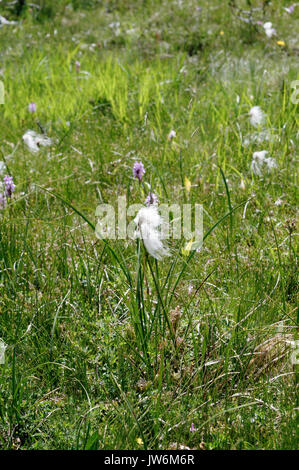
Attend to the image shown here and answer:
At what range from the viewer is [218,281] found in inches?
95.3

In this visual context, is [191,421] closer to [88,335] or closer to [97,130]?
[88,335]

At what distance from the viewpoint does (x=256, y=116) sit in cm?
389

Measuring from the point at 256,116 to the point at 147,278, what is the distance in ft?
6.51

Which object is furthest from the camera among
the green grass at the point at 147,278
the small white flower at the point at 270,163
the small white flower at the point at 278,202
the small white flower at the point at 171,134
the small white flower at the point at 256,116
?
the small white flower at the point at 256,116

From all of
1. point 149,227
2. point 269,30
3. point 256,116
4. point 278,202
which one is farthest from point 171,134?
point 269,30

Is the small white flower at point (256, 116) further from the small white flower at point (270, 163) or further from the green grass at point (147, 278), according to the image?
the small white flower at point (270, 163)

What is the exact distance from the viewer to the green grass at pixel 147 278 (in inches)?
70.7

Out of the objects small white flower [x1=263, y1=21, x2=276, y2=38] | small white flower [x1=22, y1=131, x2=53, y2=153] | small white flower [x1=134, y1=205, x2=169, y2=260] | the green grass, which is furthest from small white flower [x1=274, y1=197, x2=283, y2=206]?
small white flower [x1=263, y1=21, x2=276, y2=38]

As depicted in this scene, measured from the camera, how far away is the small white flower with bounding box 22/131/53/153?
389 cm

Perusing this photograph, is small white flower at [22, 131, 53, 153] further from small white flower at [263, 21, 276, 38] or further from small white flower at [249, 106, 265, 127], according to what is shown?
small white flower at [263, 21, 276, 38]

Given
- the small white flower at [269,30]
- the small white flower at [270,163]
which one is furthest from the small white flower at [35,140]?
the small white flower at [269,30]

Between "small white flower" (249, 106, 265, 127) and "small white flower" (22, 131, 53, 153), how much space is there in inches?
58.5

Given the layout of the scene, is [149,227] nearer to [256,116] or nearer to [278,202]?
[278,202]

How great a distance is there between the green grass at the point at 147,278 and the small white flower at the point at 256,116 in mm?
87
